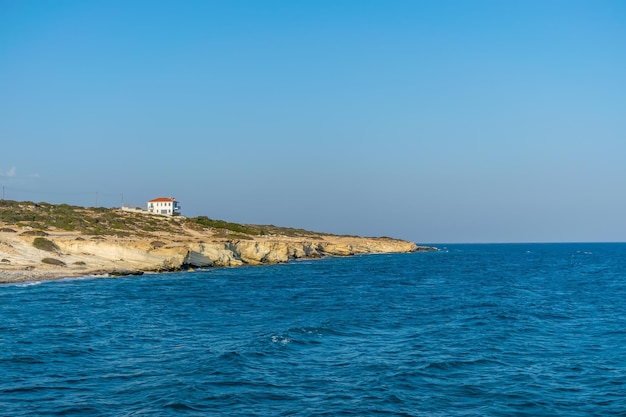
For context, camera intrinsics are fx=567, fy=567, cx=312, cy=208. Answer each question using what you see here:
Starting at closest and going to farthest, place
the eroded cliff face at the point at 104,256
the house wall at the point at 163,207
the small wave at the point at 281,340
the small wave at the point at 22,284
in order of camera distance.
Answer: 1. the small wave at the point at 281,340
2. the small wave at the point at 22,284
3. the eroded cliff face at the point at 104,256
4. the house wall at the point at 163,207

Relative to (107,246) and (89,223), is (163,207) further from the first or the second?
(107,246)

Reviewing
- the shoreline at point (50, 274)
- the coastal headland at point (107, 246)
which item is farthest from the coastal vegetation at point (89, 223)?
the shoreline at point (50, 274)

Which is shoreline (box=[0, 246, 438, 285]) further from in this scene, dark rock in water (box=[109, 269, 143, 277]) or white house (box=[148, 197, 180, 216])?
white house (box=[148, 197, 180, 216])

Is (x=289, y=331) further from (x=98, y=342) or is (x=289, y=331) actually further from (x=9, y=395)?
(x=9, y=395)

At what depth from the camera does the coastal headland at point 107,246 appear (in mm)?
58769

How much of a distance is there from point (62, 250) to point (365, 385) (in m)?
52.8

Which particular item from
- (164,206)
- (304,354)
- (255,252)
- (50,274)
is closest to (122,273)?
(50,274)

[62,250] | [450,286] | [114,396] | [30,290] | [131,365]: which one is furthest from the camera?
[62,250]

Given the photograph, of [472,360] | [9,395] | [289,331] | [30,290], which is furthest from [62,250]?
[472,360]

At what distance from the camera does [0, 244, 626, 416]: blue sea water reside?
18.3 meters

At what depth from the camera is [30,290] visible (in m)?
46.1

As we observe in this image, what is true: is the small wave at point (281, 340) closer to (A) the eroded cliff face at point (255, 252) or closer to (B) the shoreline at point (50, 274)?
(B) the shoreline at point (50, 274)

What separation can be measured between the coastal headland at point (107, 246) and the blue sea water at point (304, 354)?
11.8 metres

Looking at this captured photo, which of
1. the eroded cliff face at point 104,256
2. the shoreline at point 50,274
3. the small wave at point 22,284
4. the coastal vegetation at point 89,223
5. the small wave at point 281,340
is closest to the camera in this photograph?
the small wave at point 281,340
